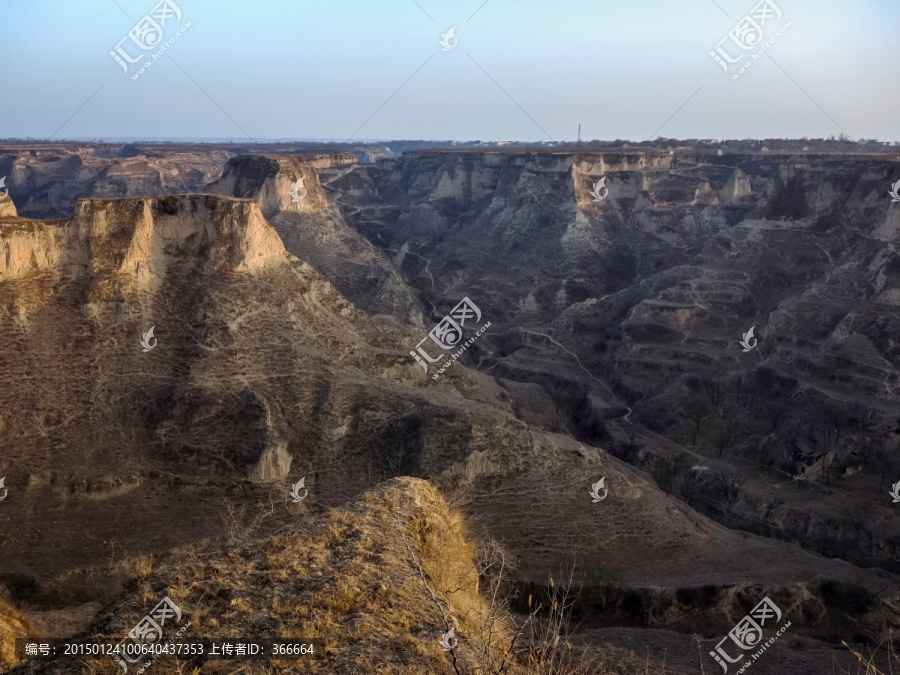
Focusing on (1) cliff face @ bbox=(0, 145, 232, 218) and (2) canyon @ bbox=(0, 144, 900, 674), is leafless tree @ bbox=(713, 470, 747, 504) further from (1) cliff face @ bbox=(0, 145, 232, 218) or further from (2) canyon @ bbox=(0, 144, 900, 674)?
(1) cliff face @ bbox=(0, 145, 232, 218)

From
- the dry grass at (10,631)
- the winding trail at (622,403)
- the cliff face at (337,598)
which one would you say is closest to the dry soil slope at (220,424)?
the dry grass at (10,631)

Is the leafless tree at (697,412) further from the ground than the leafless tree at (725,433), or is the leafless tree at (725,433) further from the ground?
the leafless tree at (697,412)

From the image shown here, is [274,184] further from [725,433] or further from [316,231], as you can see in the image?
[725,433]

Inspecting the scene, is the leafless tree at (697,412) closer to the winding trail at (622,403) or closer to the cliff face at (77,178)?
the winding trail at (622,403)

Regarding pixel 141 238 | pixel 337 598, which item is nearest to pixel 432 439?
pixel 141 238

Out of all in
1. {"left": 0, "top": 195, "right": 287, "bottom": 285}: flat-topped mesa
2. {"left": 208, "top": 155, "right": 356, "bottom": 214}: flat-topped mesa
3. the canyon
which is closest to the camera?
the canyon

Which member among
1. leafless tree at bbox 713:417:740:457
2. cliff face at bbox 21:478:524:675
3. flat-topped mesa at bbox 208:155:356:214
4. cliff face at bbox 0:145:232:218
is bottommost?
leafless tree at bbox 713:417:740:457

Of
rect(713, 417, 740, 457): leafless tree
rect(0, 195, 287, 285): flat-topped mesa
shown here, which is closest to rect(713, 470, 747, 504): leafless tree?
rect(713, 417, 740, 457): leafless tree

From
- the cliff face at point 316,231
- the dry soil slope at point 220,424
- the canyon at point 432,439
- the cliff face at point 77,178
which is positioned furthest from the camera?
the cliff face at point 77,178

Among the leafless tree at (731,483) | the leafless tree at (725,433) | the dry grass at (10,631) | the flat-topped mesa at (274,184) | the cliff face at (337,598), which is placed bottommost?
the leafless tree at (731,483)

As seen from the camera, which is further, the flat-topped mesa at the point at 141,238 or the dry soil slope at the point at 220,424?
the flat-topped mesa at the point at 141,238
